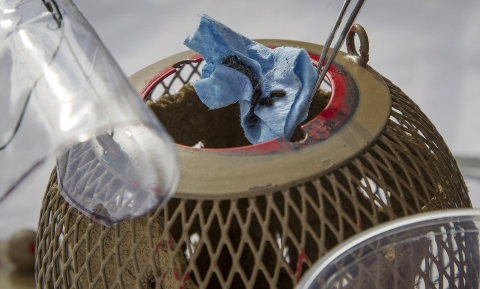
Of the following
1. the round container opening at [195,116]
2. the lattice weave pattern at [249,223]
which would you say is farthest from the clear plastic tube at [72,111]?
the round container opening at [195,116]

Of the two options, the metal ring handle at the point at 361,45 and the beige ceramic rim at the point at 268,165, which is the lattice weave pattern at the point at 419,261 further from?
the metal ring handle at the point at 361,45

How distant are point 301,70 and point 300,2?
72cm

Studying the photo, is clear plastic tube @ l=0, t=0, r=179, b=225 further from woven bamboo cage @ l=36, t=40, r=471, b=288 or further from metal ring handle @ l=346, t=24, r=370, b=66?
metal ring handle @ l=346, t=24, r=370, b=66

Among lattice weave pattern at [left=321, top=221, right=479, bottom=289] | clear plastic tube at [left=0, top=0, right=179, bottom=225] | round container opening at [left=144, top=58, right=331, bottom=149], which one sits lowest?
lattice weave pattern at [left=321, top=221, right=479, bottom=289]

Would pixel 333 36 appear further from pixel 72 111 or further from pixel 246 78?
pixel 72 111

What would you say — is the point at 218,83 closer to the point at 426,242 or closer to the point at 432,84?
the point at 426,242

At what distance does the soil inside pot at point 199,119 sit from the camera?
57cm

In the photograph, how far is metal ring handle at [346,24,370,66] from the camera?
0.50 meters

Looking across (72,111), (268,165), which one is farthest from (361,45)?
(72,111)

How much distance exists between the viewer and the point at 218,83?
1.64 feet

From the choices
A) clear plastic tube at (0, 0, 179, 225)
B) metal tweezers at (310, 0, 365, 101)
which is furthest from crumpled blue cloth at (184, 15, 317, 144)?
clear plastic tube at (0, 0, 179, 225)

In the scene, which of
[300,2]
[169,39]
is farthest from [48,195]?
[300,2]

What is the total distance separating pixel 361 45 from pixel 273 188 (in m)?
0.17

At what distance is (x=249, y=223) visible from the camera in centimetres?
40
